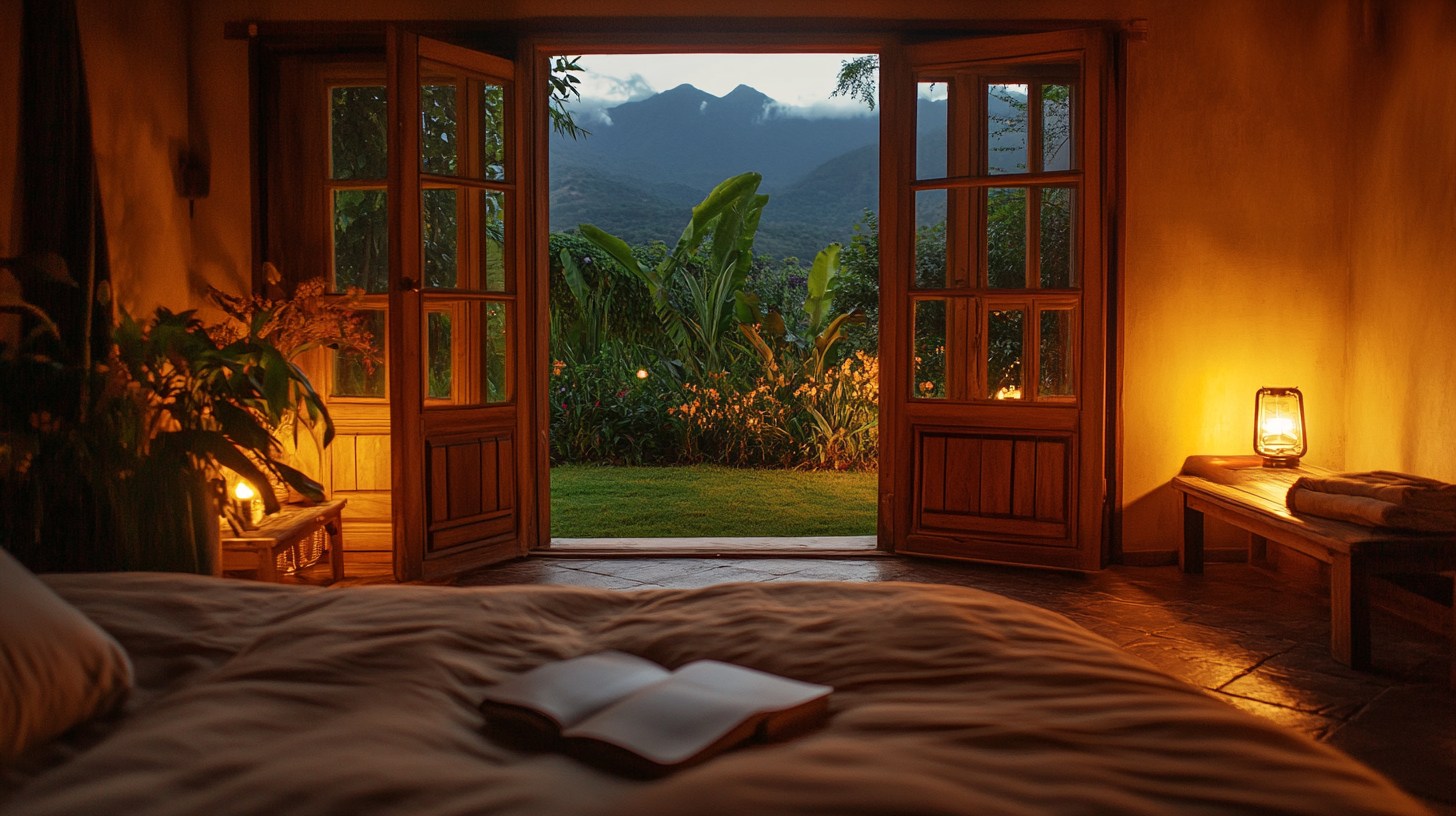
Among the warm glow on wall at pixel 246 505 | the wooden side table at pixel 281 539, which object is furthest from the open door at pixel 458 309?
the warm glow on wall at pixel 246 505

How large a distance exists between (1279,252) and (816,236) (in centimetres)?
1321

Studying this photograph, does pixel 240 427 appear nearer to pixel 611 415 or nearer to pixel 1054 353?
pixel 1054 353

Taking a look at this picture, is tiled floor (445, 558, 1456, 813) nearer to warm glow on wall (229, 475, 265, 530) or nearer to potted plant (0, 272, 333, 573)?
warm glow on wall (229, 475, 265, 530)

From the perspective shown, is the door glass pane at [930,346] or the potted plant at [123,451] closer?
the potted plant at [123,451]

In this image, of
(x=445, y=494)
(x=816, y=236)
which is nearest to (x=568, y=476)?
(x=445, y=494)

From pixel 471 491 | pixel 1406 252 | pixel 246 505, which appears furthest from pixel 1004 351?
pixel 246 505

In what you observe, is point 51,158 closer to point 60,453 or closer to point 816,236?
point 60,453

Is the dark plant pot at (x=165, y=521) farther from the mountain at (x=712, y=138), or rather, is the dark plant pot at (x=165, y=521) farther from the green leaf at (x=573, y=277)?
the mountain at (x=712, y=138)

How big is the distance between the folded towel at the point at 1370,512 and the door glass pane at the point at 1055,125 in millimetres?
1763

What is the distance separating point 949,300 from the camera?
4504 millimetres

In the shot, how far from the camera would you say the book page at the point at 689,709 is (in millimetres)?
1067

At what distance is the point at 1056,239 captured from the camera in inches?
172

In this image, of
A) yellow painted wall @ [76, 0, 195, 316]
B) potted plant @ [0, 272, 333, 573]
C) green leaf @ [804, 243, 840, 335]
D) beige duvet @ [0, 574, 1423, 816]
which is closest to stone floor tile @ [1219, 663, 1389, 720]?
beige duvet @ [0, 574, 1423, 816]

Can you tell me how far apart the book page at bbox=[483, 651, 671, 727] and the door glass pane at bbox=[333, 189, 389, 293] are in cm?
354
